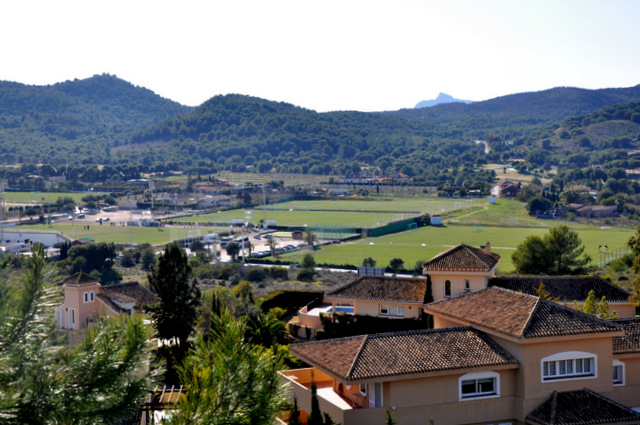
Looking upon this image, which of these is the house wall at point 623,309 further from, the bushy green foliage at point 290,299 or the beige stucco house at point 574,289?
the bushy green foliage at point 290,299

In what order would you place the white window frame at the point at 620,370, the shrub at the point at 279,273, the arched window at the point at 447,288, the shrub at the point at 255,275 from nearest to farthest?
the white window frame at the point at 620,370 → the arched window at the point at 447,288 → the shrub at the point at 255,275 → the shrub at the point at 279,273

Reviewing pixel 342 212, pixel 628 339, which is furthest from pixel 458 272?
pixel 342 212

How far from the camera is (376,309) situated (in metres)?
19.4

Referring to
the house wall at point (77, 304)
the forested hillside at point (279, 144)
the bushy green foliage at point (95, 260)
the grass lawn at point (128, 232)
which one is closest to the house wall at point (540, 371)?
the house wall at point (77, 304)

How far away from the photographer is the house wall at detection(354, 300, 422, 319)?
19.1 metres

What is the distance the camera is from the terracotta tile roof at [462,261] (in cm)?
1823

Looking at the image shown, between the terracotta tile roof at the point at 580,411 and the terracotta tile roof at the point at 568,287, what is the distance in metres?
7.56

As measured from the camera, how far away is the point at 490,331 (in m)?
11.6

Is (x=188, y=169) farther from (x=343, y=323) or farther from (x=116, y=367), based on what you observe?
(x=116, y=367)

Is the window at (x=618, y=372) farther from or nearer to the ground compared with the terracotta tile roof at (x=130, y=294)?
farther from the ground

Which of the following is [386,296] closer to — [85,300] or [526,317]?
[526,317]

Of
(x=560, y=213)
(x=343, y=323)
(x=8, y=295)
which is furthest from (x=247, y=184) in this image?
(x=8, y=295)

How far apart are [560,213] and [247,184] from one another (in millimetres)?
49208

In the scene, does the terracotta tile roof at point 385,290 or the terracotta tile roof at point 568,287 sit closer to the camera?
the terracotta tile roof at point 568,287
